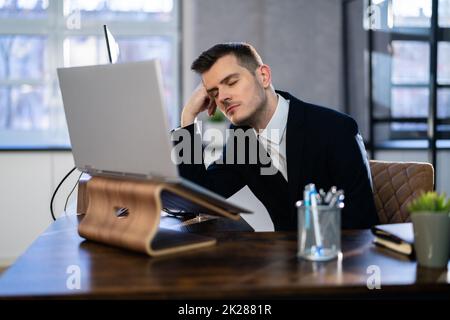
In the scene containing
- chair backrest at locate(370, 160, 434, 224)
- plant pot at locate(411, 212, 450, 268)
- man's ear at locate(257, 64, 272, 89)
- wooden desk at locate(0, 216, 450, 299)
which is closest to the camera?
wooden desk at locate(0, 216, 450, 299)

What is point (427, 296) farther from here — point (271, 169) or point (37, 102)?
point (37, 102)

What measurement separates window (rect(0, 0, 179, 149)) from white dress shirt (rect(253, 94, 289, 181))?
291cm

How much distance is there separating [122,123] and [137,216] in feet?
0.64

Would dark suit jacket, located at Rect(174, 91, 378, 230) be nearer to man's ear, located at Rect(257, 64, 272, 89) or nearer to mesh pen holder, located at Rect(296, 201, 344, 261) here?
man's ear, located at Rect(257, 64, 272, 89)

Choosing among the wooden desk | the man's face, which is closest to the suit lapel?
the man's face

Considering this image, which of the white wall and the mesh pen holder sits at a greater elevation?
the mesh pen holder

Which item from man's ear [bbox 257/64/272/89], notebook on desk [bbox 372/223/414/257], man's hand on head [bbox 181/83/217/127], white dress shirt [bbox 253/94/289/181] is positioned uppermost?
man's ear [bbox 257/64/272/89]

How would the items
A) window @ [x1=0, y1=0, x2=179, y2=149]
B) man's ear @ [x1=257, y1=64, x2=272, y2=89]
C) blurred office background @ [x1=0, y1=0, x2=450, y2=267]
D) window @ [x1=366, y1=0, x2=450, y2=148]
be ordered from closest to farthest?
man's ear @ [x1=257, y1=64, x2=272, y2=89]
window @ [x1=366, y1=0, x2=450, y2=148]
blurred office background @ [x1=0, y1=0, x2=450, y2=267]
window @ [x1=0, y1=0, x2=179, y2=149]

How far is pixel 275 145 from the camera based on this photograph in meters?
2.04

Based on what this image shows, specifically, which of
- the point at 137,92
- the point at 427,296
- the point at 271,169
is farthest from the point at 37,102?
the point at 427,296

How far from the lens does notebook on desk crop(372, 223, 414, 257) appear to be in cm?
122

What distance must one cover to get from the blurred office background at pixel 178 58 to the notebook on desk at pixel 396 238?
121 inches

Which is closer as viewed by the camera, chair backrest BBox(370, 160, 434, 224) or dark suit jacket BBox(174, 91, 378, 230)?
dark suit jacket BBox(174, 91, 378, 230)

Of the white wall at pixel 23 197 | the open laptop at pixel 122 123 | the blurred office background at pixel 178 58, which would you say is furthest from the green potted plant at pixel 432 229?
the white wall at pixel 23 197
